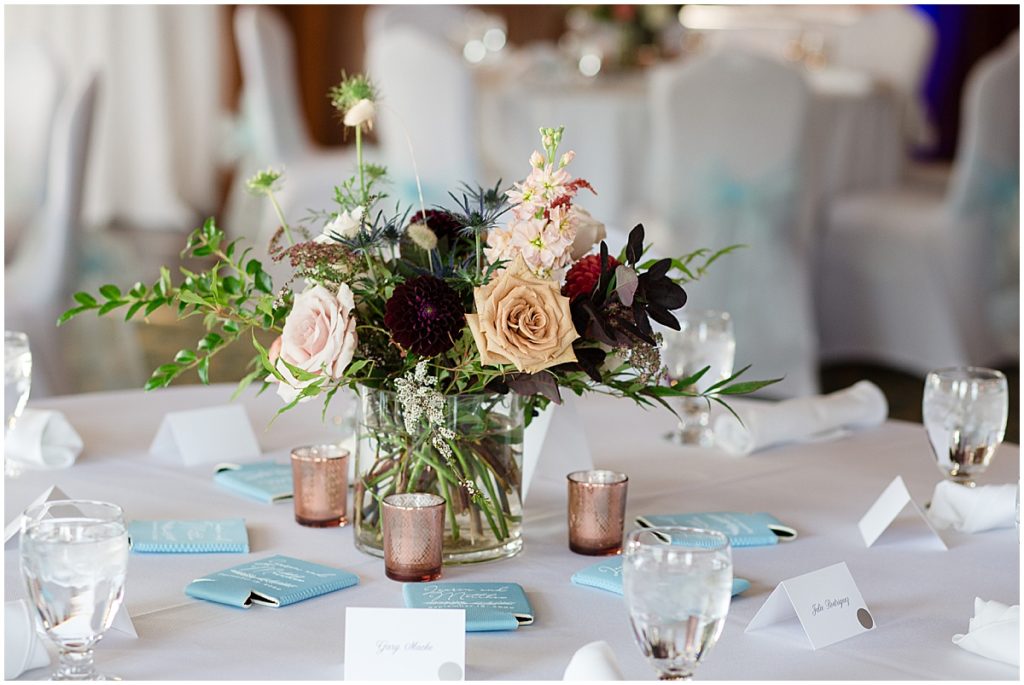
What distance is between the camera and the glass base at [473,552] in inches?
47.4

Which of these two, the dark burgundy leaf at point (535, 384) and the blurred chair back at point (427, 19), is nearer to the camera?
the dark burgundy leaf at point (535, 384)

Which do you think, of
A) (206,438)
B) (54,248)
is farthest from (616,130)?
(206,438)

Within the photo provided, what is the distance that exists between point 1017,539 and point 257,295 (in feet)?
2.63

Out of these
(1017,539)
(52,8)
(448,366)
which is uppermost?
(52,8)

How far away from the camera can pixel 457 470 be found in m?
1.19

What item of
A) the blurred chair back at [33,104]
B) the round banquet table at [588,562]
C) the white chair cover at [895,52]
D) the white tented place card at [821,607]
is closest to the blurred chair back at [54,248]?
the blurred chair back at [33,104]

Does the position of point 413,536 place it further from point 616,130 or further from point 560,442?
point 616,130

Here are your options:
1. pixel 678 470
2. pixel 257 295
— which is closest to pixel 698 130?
pixel 678 470

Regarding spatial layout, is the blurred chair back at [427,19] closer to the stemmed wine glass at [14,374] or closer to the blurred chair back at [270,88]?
the blurred chair back at [270,88]

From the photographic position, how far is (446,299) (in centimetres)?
111

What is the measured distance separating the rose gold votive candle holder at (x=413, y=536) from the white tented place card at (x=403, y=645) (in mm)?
167

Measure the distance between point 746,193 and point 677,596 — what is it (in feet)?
11.2

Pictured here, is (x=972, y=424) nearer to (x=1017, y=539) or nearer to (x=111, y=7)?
(x=1017, y=539)

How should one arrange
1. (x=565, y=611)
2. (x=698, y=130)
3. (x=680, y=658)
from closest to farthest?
(x=680, y=658) → (x=565, y=611) → (x=698, y=130)
